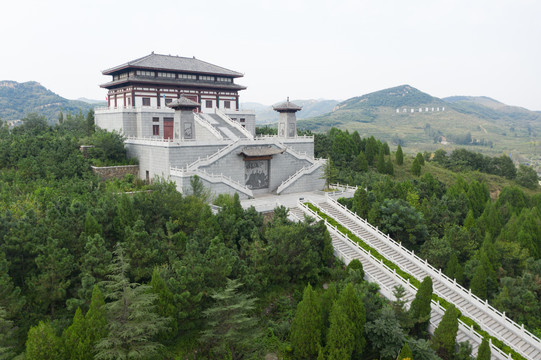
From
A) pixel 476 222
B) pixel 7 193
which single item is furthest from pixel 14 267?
pixel 476 222

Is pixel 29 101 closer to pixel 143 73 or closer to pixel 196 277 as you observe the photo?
pixel 143 73

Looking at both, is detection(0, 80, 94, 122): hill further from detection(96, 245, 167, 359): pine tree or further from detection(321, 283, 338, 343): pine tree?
detection(321, 283, 338, 343): pine tree

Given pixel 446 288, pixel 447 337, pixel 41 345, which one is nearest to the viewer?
pixel 41 345

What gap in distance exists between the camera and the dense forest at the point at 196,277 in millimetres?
13367

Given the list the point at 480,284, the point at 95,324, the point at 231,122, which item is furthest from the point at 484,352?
the point at 231,122

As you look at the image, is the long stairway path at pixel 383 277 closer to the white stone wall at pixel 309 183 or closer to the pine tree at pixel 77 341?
the white stone wall at pixel 309 183

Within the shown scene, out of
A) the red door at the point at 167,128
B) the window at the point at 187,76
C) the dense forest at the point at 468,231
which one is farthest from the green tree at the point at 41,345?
the window at the point at 187,76

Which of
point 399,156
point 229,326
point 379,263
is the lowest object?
point 379,263

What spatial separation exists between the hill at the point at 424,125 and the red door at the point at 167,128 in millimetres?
88654

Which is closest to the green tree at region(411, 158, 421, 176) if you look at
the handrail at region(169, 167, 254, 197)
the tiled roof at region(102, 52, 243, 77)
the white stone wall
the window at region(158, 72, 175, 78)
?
the white stone wall

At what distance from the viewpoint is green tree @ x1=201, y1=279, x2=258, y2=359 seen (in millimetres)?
14055

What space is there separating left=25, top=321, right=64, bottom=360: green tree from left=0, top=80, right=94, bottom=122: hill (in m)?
95.9

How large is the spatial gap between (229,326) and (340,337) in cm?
453

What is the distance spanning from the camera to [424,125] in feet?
481
